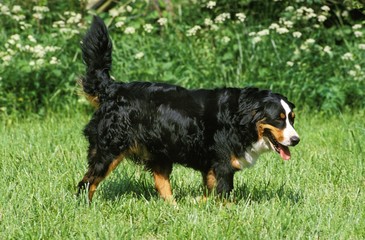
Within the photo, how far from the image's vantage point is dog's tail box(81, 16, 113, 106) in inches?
202

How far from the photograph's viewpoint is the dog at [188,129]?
16.0ft

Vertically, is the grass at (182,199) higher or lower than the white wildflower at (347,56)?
higher

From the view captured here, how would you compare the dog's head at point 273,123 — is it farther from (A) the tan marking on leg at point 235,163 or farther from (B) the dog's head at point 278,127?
(A) the tan marking on leg at point 235,163

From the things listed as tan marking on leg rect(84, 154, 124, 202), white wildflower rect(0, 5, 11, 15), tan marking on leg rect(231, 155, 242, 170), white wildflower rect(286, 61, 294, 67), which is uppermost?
tan marking on leg rect(84, 154, 124, 202)

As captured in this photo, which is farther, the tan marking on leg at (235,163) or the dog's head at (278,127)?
the tan marking on leg at (235,163)

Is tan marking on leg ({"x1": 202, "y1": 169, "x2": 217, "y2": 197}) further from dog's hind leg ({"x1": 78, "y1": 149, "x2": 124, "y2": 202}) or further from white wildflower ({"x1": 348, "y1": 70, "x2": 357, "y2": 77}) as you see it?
white wildflower ({"x1": 348, "y1": 70, "x2": 357, "y2": 77})

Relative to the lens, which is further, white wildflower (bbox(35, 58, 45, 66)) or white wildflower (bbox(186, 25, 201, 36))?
white wildflower (bbox(186, 25, 201, 36))

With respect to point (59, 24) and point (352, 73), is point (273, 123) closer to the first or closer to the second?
point (352, 73)

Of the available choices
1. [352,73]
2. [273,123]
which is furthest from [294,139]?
[352,73]

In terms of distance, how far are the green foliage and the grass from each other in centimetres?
162

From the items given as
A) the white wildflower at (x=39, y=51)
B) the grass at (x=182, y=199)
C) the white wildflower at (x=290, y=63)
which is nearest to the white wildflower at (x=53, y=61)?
the white wildflower at (x=39, y=51)

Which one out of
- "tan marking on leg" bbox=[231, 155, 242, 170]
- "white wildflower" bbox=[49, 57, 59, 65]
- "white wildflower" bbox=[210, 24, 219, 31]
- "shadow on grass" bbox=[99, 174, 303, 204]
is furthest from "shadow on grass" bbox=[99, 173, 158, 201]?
"white wildflower" bbox=[210, 24, 219, 31]

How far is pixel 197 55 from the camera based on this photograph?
9.34m

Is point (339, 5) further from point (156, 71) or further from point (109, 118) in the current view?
point (109, 118)
